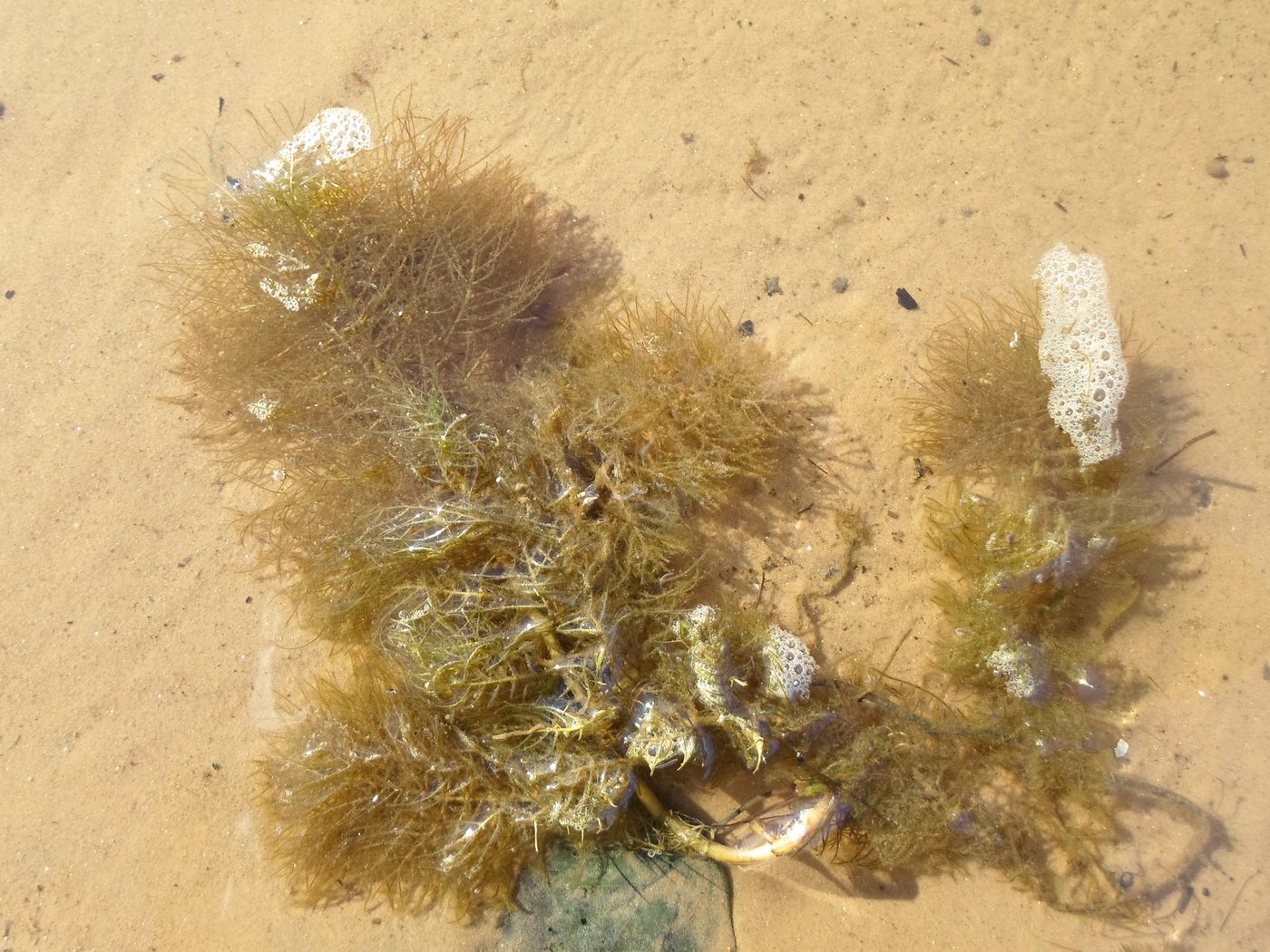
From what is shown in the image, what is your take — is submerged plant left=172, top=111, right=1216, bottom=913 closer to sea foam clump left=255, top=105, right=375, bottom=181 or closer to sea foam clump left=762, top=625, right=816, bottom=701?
sea foam clump left=762, top=625, right=816, bottom=701

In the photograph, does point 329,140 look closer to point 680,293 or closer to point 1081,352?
point 680,293

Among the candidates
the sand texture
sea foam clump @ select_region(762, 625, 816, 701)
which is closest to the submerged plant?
sea foam clump @ select_region(762, 625, 816, 701)

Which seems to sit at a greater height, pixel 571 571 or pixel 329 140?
pixel 329 140

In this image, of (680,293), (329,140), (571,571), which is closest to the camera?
(571,571)

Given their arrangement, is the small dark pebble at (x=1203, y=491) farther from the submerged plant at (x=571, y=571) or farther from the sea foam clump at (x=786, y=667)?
the sea foam clump at (x=786, y=667)

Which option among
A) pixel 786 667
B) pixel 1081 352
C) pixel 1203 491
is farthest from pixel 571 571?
pixel 1203 491

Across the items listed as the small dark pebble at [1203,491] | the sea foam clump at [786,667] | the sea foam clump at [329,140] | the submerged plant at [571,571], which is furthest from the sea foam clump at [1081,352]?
the sea foam clump at [329,140]

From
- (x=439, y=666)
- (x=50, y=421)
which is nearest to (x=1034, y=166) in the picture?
(x=439, y=666)
